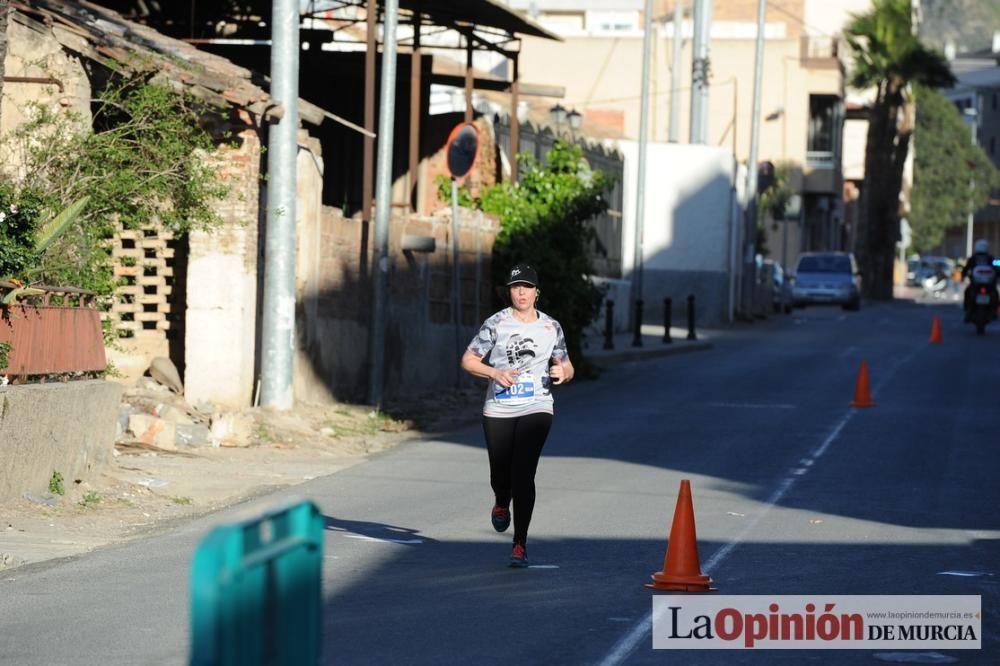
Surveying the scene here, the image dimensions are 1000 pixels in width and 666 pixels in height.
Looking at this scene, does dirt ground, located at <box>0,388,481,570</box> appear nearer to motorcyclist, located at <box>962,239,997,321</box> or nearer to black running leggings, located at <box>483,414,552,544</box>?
black running leggings, located at <box>483,414,552,544</box>

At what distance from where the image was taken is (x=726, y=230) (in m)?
47.3

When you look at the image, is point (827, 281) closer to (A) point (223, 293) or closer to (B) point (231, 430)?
(A) point (223, 293)

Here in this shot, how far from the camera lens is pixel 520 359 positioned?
413 inches

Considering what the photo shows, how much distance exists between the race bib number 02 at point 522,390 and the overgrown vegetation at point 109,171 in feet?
19.3

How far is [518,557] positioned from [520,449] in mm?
650

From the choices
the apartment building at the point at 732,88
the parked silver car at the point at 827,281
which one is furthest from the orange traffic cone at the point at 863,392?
the apartment building at the point at 732,88

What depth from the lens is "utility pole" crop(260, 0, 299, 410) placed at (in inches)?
723

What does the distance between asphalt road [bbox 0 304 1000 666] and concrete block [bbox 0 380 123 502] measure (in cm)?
127

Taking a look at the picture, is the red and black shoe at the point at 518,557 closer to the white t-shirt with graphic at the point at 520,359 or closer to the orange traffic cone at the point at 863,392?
the white t-shirt with graphic at the point at 520,359

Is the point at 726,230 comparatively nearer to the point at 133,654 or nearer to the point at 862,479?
the point at 862,479

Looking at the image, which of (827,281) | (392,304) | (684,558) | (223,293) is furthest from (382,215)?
(827,281)

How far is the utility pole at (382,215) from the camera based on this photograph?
20641 millimetres

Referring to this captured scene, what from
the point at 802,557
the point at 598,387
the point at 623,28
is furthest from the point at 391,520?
the point at 623,28

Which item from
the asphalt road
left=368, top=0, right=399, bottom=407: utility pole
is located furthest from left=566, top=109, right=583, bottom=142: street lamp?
left=368, top=0, right=399, bottom=407: utility pole
